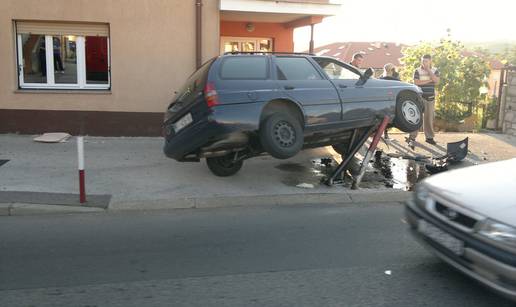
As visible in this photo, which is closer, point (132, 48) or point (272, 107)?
point (272, 107)

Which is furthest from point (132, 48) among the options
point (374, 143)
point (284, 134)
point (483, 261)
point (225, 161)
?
point (483, 261)

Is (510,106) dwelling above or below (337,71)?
below

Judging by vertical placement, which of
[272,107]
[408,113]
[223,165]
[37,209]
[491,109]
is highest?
[272,107]

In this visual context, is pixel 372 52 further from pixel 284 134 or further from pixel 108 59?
pixel 284 134

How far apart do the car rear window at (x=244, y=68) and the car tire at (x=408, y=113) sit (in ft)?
7.93

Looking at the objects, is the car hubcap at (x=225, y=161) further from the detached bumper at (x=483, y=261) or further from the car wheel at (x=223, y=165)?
the detached bumper at (x=483, y=261)

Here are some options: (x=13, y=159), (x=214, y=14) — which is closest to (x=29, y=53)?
(x=13, y=159)

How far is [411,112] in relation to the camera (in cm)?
860

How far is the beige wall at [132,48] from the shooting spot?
10.9m

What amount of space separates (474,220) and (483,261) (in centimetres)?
30

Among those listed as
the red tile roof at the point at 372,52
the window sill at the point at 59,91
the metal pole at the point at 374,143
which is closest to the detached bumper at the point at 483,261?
the metal pole at the point at 374,143

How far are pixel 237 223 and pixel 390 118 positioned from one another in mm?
3518

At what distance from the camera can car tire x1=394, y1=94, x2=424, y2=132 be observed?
8.50 meters

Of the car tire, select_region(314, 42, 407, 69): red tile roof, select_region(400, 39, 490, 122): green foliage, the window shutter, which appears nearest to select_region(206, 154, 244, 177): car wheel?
the car tire
